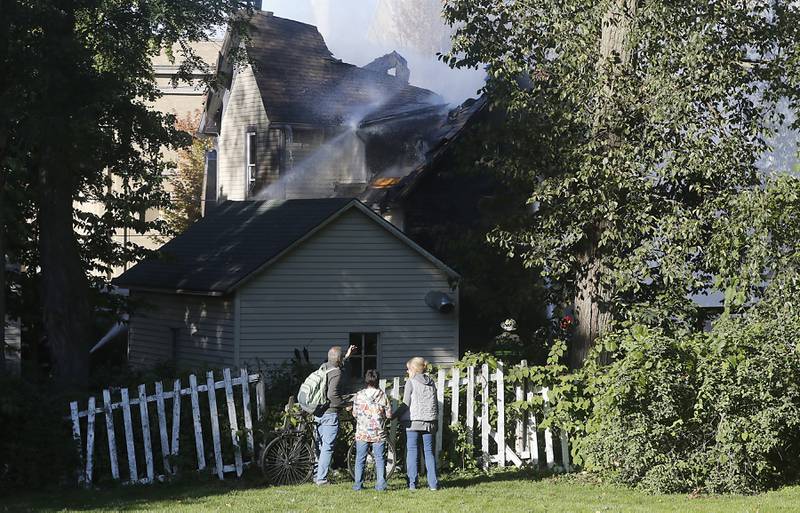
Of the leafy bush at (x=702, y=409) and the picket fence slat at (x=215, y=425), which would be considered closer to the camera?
the leafy bush at (x=702, y=409)

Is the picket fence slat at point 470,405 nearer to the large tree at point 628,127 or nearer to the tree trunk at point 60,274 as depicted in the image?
the large tree at point 628,127

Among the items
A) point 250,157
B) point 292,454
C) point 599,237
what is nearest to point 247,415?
point 292,454

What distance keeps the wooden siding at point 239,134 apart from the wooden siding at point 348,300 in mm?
12983

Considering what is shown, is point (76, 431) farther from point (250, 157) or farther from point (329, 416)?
point (250, 157)

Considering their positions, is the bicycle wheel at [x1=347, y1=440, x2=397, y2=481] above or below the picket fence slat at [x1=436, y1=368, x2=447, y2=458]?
below

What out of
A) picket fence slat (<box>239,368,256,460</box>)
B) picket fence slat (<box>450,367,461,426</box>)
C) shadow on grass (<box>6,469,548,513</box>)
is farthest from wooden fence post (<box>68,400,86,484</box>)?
picket fence slat (<box>450,367,461,426</box>)

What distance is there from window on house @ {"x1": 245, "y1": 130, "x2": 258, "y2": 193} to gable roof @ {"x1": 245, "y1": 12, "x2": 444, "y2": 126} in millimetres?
1310

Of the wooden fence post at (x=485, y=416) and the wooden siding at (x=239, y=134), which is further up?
the wooden siding at (x=239, y=134)

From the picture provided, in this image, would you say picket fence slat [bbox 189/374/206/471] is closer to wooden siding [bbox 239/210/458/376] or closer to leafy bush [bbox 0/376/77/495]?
leafy bush [bbox 0/376/77/495]

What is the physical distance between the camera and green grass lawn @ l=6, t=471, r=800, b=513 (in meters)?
12.8

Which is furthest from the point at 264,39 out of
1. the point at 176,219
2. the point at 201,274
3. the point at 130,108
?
the point at 130,108

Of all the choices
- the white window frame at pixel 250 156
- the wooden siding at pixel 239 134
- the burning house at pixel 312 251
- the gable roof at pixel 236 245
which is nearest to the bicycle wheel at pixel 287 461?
the burning house at pixel 312 251

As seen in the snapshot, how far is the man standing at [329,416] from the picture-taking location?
14.6m

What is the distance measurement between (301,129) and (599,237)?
2134 centimetres
